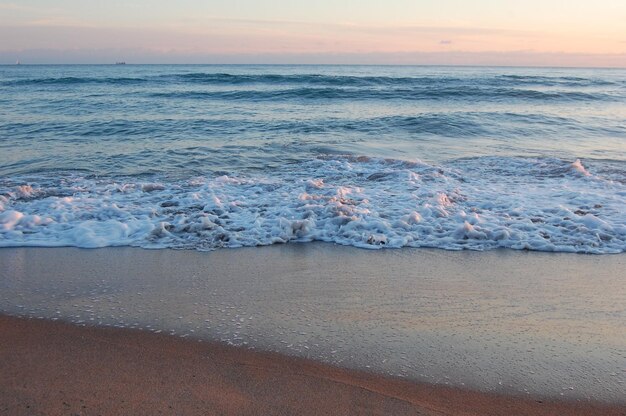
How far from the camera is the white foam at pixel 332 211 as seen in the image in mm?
5625

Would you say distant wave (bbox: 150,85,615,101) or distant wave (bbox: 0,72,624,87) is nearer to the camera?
distant wave (bbox: 150,85,615,101)

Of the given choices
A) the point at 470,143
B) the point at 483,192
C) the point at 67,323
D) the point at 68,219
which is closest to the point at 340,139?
the point at 470,143

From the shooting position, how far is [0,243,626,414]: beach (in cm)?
284

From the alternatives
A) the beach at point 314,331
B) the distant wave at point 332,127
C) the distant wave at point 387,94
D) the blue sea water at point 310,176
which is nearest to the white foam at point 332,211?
the blue sea water at point 310,176

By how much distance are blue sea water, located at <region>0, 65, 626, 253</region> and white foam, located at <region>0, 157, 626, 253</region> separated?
0.03 m

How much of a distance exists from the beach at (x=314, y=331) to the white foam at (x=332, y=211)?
1.37 ft

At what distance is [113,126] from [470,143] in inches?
358

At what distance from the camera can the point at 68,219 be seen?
6.15 meters

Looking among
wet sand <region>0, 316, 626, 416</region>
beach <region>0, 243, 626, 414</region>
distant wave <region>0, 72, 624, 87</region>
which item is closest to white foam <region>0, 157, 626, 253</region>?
beach <region>0, 243, 626, 414</region>

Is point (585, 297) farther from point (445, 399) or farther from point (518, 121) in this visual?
point (518, 121)

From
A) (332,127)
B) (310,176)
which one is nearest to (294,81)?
(332,127)

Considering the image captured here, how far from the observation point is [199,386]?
2.88 meters

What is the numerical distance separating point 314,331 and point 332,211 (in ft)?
9.59

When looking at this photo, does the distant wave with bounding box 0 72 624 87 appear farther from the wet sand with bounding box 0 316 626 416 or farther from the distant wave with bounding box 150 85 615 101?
the wet sand with bounding box 0 316 626 416
